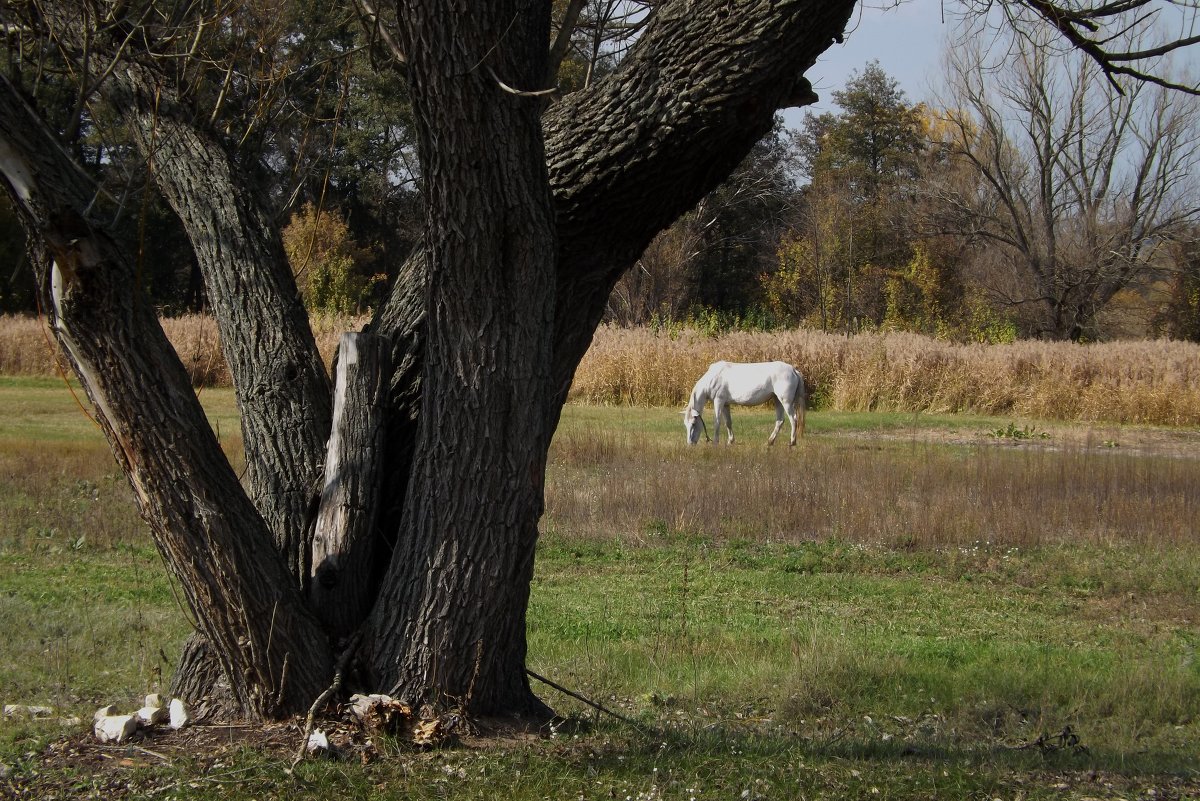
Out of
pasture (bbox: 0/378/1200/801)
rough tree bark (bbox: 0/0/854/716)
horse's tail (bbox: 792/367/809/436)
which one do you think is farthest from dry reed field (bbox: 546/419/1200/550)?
rough tree bark (bbox: 0/0/854/716)

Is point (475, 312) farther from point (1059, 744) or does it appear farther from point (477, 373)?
point (1059, 744)

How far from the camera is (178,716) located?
524 cm

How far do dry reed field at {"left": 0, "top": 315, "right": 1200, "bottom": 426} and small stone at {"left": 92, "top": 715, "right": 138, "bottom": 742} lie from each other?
26.2 m

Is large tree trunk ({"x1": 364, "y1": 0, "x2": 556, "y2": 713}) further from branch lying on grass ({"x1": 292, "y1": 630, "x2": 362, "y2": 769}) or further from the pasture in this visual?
the pasture

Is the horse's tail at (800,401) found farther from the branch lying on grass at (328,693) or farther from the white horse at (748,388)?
the branch lying on grass at (328,693)

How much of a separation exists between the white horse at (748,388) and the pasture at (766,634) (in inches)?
147

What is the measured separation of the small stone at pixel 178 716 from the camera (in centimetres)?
523

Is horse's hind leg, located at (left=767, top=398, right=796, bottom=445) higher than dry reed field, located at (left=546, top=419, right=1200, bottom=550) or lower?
higher

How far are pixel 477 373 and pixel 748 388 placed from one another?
62.6ft

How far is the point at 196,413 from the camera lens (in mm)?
4832

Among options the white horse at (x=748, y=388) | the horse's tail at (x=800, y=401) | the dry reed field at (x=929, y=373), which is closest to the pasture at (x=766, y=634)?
the horse's tail at (x=800, y=401)

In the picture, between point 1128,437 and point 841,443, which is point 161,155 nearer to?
point 841,443

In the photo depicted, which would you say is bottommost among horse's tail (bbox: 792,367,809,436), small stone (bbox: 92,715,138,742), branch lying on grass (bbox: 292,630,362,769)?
small stone (bbox: 92,715,138,742)

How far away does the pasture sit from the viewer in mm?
→ 4926
